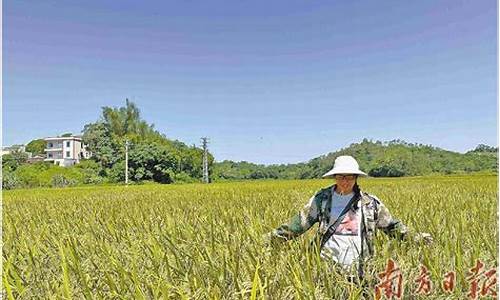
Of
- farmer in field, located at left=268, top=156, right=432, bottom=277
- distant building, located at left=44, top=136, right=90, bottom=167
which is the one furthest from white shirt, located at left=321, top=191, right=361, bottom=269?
distant building, located at left=44, top=136, right=90, bottom=167

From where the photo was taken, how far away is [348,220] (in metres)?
2.56

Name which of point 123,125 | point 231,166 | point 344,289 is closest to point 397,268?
point 344,289

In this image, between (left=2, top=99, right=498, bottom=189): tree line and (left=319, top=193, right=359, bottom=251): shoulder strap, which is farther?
(left=2, top=99, right=498, bottom=189): tree line

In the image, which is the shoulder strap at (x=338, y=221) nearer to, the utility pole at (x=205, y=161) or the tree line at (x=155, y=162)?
the tree line at (x=155, y=162)

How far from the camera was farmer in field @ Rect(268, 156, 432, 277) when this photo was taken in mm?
2488

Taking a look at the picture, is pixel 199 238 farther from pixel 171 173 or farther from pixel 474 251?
pixel 171 173

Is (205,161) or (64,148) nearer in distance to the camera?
(205,161)

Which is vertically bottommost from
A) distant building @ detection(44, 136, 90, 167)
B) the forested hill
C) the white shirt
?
the white shirt

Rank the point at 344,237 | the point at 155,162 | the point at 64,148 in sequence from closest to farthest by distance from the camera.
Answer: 1. the point at 344,237
2. the point at 155,162
3. the point at 64,148

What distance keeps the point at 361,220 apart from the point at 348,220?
74mm

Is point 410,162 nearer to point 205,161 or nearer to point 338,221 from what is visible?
point 205,161

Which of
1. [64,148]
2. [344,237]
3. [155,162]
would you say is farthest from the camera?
[64,148]

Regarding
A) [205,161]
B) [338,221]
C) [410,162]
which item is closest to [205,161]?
[205,161]

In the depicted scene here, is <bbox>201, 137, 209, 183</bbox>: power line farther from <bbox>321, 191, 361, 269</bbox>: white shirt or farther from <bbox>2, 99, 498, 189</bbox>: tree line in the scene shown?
<bbox>321, 191, 361, 269</bbox>: white shirt
